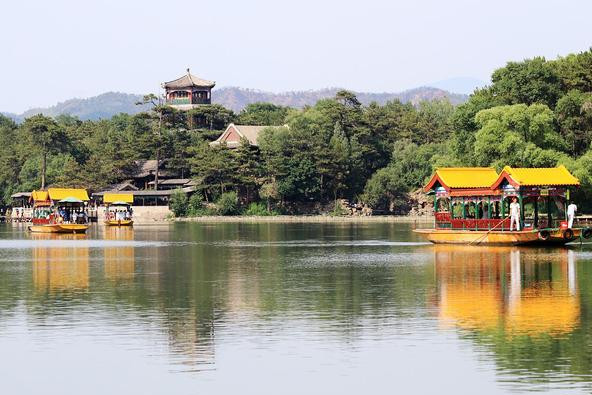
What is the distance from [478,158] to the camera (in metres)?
69.9

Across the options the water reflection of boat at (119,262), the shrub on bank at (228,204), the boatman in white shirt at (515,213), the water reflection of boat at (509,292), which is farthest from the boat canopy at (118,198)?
the water reflection of boat at (509,292)

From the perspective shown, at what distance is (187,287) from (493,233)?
2087 centimetres

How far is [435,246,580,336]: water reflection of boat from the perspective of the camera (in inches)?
923

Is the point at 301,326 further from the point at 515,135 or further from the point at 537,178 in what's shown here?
the point at 515,135

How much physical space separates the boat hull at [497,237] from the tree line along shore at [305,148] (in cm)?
1828

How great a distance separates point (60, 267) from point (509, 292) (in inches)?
756

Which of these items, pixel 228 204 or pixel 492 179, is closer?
pixel 492 179

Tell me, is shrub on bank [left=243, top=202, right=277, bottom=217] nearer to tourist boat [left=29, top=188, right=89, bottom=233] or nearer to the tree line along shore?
the tree line along shore

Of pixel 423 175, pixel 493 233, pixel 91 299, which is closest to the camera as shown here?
pixel 91 299

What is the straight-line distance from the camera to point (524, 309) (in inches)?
1013

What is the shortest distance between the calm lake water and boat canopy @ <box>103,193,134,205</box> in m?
61.7

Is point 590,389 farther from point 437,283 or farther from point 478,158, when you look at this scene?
point 478,158

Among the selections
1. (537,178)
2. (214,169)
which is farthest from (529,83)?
(214,169)

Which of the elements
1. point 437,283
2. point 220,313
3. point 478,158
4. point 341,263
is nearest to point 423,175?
point 478,158
